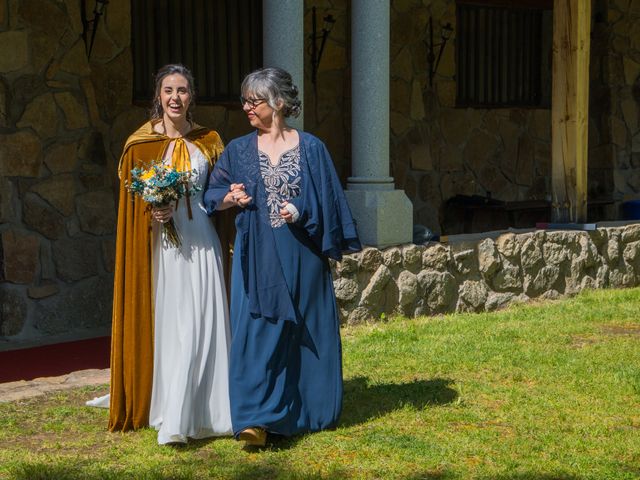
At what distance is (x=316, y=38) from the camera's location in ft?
35.5

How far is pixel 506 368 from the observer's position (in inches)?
290

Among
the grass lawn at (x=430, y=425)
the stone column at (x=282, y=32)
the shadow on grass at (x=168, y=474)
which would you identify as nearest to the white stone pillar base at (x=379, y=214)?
the grass lawn at (x=430, y=425)

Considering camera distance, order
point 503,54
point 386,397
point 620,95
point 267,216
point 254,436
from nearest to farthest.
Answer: point 254,436, point 267,216, point 386,397, point 503,54, point 620,95

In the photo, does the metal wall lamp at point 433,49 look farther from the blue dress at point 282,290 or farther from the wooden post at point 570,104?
the blue dress at point 282,290

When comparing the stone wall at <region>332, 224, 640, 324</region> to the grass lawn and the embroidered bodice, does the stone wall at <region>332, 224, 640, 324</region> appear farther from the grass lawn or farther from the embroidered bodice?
the embroidered bodice

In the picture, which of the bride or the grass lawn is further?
the bride

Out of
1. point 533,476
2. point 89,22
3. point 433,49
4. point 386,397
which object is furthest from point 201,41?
point 533,476

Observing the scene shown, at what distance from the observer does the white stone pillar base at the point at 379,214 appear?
8.88 meters

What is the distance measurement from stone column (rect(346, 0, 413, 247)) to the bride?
10.3 ft

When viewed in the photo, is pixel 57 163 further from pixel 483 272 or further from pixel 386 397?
pixel 483 272

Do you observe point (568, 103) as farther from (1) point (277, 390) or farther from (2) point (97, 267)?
(1) point (277, 390)

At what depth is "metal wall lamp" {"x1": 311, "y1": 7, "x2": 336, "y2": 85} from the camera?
10727mm

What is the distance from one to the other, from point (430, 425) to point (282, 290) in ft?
3.54

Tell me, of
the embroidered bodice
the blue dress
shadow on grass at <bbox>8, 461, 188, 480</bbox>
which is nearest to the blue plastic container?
the blue dress
